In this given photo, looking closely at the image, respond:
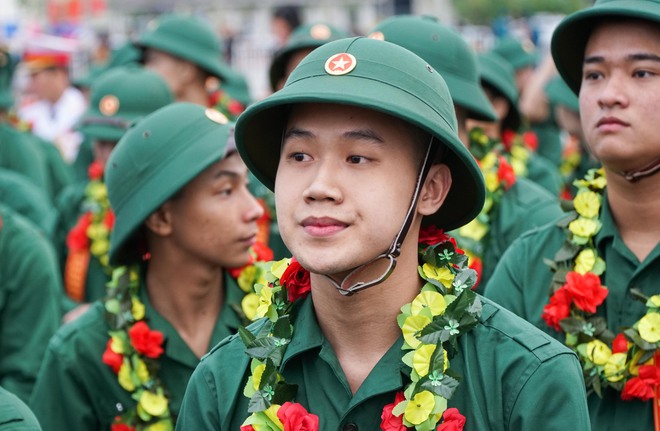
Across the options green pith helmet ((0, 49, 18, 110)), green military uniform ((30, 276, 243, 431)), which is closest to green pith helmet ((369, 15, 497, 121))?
green military uniform ((30, 276, 243, 431))

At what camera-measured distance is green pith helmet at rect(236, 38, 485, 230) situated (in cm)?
340

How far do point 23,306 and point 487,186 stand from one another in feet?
9.12

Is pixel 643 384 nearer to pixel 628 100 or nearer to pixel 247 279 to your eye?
pixel 628 100

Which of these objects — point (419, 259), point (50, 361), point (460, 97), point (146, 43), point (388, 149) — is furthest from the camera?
point (146, 43)

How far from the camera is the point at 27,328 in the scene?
21.8 feet

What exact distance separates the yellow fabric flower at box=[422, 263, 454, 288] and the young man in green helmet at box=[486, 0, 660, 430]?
1.12 metres

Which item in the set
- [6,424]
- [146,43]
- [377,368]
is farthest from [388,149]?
[146,43]

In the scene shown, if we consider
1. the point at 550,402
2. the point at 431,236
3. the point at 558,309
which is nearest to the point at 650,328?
the point at 558,309

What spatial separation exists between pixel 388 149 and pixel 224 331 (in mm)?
2159

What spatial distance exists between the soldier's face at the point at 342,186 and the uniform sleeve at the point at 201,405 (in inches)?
23.2

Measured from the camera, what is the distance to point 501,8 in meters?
49.6

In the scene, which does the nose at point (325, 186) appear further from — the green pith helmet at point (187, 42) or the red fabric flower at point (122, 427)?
the green pith helmet at point (187, 42)

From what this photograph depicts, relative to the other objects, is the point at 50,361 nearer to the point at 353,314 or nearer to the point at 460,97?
the point at 353,314

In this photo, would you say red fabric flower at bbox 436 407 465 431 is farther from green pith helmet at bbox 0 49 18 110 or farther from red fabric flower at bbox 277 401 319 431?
green pith helmet at bbox 0 49 18 110
